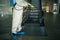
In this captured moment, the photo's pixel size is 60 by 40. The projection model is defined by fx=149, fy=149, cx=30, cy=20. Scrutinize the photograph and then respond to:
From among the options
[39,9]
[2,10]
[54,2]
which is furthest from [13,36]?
[54,2]

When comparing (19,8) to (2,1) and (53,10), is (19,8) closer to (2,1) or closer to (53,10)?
(2,1)

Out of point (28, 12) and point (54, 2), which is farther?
point (54, 2)

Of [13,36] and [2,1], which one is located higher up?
[2,1]

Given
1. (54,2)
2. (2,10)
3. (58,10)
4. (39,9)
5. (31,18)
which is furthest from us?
(54,2)

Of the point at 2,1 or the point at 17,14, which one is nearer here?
the point at 17,14

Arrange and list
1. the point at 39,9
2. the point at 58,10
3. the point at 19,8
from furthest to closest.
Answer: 1. the point at 58,10
2. the point at 39,9
3. the point at 19,8

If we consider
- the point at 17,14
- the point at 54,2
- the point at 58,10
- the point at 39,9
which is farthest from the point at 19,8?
the point at 54,2

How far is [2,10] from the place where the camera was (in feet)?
33.1

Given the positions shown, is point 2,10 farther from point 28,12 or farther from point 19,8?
point 19,8

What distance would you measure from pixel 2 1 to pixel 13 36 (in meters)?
7.18

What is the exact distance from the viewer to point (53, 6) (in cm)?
1246

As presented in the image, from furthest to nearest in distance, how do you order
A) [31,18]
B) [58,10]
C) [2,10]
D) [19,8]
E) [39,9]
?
[58,10] < [2,10] < [31,18] < [39,9] < [19,8]

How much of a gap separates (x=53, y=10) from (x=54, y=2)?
1286mm

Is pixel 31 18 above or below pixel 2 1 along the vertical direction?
below
